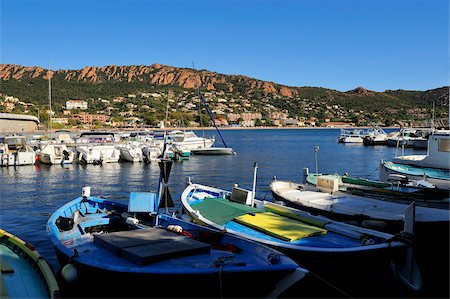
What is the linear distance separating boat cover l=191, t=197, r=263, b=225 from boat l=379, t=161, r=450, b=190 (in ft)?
34.1

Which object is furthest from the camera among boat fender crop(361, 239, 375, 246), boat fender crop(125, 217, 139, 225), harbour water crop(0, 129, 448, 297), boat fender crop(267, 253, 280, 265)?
harbour water crop(0, 129, 448, 297)

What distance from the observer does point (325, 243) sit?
11898 mm

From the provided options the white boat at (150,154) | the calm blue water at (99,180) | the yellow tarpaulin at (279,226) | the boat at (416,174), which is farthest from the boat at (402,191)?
the white boat at (150,154)

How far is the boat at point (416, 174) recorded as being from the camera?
69.9 feet

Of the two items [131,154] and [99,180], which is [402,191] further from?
[131,154]

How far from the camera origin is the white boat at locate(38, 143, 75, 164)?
45.6 m

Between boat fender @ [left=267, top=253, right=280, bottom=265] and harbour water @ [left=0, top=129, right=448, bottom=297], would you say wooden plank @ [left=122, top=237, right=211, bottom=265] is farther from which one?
harbour water @ [left=0, top=129, right=448, bottom=297]

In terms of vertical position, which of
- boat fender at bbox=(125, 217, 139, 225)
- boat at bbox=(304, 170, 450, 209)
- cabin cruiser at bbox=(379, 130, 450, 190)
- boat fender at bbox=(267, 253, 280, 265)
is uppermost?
cabin cruiser at bbox=(379, 130, 450, 190)

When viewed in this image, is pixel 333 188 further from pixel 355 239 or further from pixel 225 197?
pixel 355 239

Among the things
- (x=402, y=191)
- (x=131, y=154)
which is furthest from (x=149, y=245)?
(x=131, y=154)

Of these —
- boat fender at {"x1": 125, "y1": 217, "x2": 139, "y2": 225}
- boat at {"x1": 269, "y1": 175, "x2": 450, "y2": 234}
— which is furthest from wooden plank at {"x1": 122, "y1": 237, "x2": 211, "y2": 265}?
boat at {"x1": 269, "y1": 175, "x2": 450, "y2": 234}

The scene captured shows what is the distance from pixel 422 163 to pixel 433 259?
1323 cm

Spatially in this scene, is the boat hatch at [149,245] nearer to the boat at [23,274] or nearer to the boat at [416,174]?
the boat at [23,274]

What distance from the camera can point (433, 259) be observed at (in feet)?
46.9
